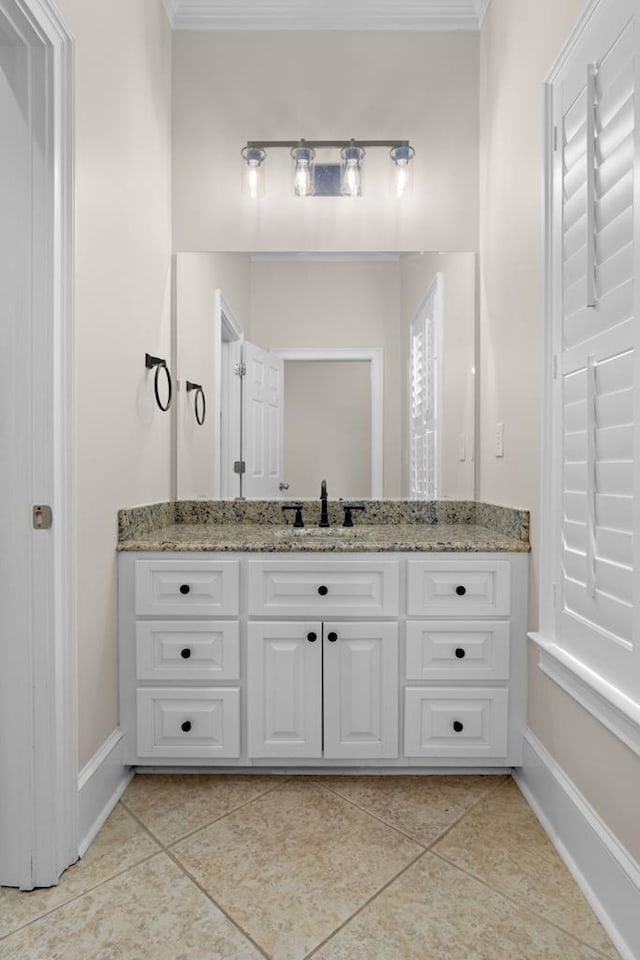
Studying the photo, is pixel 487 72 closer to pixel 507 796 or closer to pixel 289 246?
pixel 289 246

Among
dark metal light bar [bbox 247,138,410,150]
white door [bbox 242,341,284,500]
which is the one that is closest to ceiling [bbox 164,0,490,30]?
dark metal light bar [bbox 247,138,410,150]

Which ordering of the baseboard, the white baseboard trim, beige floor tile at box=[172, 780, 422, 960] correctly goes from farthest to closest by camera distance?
1. the white baseboard trim
2. beige floor tile at box=[172, 780, 422, 960]
3. the baseboard

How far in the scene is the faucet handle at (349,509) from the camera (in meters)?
2.36

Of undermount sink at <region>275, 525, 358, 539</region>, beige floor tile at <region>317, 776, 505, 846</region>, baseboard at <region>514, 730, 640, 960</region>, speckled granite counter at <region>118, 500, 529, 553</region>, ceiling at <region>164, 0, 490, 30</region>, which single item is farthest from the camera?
ceiling at <region>164, 0, 490, 30</region>

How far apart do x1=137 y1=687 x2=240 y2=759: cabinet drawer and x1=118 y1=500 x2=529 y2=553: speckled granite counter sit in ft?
1.63

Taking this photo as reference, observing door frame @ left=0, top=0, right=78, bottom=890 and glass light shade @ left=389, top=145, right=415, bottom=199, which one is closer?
door frame @ left=0, top=0, right=78, bottom=890

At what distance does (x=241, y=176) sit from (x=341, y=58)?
2.12ft

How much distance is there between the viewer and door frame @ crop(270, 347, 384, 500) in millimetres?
2402

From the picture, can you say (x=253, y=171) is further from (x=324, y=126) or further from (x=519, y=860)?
(x=519, y=860)

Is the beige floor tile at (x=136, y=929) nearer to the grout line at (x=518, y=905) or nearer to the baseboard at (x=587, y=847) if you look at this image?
the grout line at (x=518, y=905)

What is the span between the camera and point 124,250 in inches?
74.4

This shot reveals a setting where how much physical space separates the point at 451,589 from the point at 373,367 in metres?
1.01

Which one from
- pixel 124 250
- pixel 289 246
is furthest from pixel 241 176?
pixel 124 250

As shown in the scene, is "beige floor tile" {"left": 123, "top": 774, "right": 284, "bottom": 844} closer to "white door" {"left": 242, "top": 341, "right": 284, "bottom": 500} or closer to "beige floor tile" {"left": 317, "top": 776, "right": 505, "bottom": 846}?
"beige floor tile" {"left": 317, "top": 776, "right": 505, "bottom": 846}
